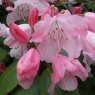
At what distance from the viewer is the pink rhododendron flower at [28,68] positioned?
839 mm

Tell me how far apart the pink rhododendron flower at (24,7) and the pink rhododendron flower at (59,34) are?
236mm

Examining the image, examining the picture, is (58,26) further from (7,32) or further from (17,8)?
(17,8)

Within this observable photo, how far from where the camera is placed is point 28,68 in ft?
2.75

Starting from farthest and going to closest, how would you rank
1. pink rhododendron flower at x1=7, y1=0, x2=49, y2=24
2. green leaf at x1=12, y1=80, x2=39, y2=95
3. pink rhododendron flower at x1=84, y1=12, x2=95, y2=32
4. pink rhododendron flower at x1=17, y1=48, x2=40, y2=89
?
pink rhododendron flower at x1=7, y1=0, x2=49, y2=24
green leaf at x1=12, y1=80, x2=39, y2=95
pink rhododendron flower at x1=84, y1=12, x2=95, y2=32
pink rhododendron flower at x1=17, y1=48, x2=40, y2=89

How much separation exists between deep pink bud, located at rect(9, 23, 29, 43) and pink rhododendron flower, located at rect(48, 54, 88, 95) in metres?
0.10

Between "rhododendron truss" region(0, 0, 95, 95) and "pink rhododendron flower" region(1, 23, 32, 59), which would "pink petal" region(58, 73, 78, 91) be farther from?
"pink rhododendron flower" region(1, 23, 32, 59)

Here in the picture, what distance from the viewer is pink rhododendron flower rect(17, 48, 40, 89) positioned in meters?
0.84

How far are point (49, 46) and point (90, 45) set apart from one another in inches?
4.2

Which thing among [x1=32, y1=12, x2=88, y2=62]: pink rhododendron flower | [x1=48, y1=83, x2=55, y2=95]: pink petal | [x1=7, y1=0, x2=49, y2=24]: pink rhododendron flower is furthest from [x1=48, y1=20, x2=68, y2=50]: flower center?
[x1=7, y1=0, x2=49, y2=24]: pink rhododendron flower

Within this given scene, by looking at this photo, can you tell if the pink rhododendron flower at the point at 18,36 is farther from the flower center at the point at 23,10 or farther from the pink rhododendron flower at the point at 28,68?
the flower center at the point at 23,10

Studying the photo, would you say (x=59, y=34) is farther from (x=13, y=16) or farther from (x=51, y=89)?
(x=13, y=16)

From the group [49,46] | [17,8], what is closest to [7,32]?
[49,46]

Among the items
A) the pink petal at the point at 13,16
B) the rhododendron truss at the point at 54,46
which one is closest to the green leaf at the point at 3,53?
the pink petal at the point at 13,16

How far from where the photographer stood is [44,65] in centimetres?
103
